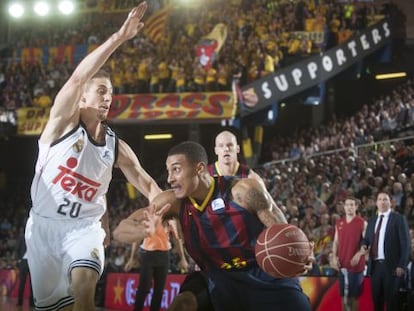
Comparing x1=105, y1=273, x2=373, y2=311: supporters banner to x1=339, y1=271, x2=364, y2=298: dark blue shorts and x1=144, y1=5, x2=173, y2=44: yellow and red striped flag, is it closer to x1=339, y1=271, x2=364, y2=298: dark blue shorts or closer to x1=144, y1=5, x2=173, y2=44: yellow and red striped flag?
x1=339, y1=271, x2=364, y2=298: dark blue shorts

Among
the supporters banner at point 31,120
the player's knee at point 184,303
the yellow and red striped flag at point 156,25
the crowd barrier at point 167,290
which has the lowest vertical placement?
the crowd barrier at point 167,290

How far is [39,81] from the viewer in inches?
892

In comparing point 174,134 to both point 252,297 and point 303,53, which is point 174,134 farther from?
point 252,297

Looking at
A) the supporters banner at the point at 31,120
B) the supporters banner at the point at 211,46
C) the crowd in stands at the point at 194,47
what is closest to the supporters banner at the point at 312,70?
the crowd in stands at the point at 194,47

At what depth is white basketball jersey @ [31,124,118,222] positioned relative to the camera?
5402 millimetres

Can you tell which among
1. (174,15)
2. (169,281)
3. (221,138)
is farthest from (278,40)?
(221,138)

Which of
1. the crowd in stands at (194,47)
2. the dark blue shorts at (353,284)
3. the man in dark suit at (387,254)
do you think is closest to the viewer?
the man in dark suit at (387,254)

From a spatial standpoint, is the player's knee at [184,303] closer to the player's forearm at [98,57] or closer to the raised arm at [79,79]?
the raised arm at [79,79]

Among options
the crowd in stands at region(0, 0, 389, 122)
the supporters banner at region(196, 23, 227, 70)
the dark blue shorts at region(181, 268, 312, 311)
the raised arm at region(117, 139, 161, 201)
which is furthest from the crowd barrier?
the supporters banner at region(196, 23, 227, 70)

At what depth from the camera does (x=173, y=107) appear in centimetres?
1961

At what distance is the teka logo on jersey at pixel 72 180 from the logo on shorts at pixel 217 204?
0.98 m

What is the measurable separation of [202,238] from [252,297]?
A: 1.73 ft

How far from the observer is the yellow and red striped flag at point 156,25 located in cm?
2302

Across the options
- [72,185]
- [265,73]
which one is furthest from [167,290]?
[265,73]
